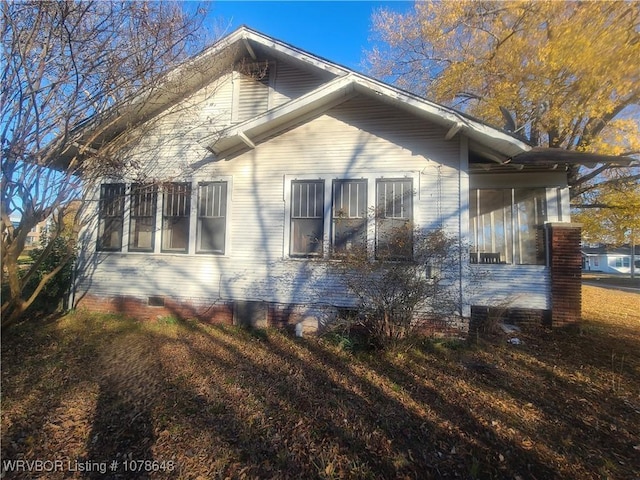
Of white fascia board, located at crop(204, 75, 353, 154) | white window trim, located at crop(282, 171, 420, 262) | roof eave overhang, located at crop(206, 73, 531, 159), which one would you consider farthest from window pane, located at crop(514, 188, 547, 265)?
white fascia board, located at crop(204, 75, 353, 154)

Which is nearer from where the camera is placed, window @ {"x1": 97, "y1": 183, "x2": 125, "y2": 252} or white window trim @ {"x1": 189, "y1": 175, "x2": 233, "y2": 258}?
white window trim @ {"x1": 189, "y1": 175, "x2": 233, "y2": 258}

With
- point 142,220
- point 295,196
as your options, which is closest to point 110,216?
point 142,220

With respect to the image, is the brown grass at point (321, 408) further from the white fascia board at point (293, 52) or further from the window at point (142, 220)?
the white fascia board at point (293, 52)

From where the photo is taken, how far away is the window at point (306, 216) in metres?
7.05

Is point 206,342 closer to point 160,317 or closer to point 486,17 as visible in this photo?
point 160,317

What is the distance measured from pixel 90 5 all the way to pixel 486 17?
12065 millimetres

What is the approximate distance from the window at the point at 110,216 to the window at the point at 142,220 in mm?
357

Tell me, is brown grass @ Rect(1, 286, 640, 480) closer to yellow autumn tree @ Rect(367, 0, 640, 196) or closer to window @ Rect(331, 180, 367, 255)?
window @ Rect(331, 180, 367, 255)

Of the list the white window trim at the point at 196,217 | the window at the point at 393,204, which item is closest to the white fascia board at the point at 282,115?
the white window trim at the point at 196,217

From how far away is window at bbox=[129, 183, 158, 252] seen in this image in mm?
7891

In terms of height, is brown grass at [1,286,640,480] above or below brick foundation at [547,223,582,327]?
below

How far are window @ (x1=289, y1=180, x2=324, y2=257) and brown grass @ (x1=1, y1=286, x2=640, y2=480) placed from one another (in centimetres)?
204

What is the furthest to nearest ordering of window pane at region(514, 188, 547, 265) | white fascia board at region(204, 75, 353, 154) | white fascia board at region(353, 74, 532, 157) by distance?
1. window pane at region(514, 188, 547, 265)
2. white fascia board at region(204, 75, 353, 154)
3. white fascia board at region(353, 74, 532, 157)

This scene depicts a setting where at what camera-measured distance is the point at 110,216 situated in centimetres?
814
